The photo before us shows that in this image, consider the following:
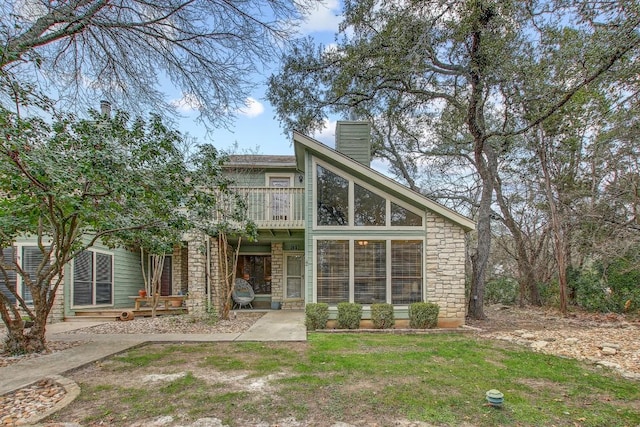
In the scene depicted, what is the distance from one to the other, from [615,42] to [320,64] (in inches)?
294

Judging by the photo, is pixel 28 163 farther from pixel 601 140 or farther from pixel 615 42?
pixel 601 140

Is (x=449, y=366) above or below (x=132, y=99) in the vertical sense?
below

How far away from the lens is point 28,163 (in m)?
4.21

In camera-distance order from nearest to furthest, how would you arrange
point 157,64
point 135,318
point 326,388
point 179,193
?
point 326,388 < point 179,193 < point 157,64 < point 135,318

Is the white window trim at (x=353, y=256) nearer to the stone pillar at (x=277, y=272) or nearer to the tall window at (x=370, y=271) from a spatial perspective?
the tall window at (x=370, y=271)

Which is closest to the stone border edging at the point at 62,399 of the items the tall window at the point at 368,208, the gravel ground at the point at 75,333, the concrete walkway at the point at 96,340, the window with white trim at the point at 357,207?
the gravel ground at the point at 75,333

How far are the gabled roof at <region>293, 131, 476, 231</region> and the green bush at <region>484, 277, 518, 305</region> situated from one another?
809cm

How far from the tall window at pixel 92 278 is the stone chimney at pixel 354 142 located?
25.2 feet

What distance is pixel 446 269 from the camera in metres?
8.66

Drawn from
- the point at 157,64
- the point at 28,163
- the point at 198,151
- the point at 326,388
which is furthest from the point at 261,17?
the point at 326,388

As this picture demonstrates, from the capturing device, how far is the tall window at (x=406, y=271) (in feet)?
28.4

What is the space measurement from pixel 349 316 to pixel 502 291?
1005cm

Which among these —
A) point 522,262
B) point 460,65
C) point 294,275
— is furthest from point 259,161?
point 522,262

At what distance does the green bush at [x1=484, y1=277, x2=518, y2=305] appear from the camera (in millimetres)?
15008
